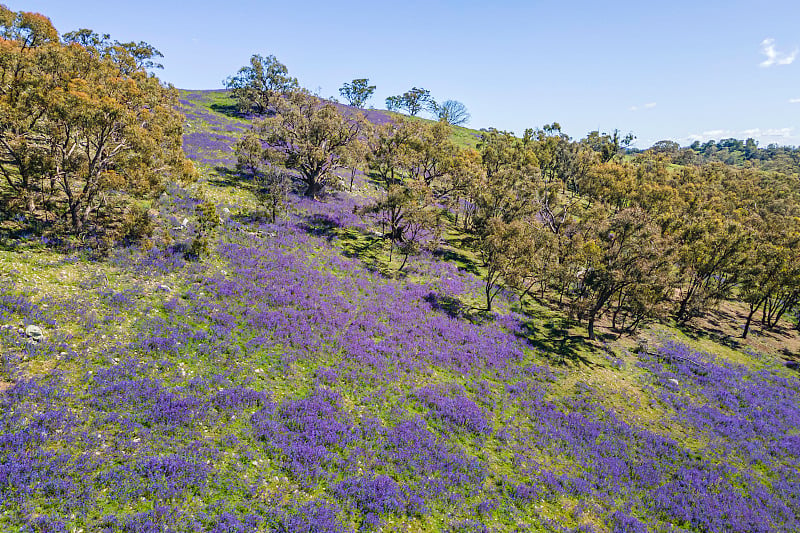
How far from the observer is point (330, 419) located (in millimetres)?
16844

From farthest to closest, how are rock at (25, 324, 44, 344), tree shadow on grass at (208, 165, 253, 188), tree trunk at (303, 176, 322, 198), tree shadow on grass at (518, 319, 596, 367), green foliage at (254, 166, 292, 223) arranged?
tree trunk at (303, 176, 322, 198) < tree shadow on grass at (208, 165, 253, 188) < green foliage at (254, 166, 292, 223) < tree shadow on grass at (518, 319, 596, 367) < rock at (25, 324, 44, 344)

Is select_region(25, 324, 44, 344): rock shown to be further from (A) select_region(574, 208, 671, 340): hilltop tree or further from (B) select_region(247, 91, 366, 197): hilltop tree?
(A) select_region(574, 208, 671, 340): hilltop tree

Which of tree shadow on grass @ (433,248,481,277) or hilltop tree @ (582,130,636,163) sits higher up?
hilltop tree @ (582,130,636,163)

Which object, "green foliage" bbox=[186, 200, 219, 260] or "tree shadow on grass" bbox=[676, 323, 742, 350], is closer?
"green foliage" bbox=[186, 200, 219, 260]

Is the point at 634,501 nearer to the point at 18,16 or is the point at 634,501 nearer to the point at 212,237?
the point at 212,237

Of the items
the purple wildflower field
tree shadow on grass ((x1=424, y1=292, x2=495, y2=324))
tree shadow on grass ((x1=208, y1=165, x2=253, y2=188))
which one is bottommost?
the purple wildflower field

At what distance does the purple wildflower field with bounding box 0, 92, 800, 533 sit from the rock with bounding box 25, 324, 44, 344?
23 centimetres

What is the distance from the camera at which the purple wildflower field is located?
12133mm

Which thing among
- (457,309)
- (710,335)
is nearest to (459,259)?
(457,309)

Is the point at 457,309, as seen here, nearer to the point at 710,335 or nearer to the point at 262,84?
the point at 710,335

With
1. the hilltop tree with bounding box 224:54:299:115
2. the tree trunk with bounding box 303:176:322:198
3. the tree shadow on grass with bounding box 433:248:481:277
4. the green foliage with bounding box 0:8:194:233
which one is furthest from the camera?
the hilltop tree with bounding box 224:54:299:115

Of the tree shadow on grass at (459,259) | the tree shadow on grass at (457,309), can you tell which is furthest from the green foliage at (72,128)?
the tree shadow on grass at (459,259)

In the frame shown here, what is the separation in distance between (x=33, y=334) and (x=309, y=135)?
36372 mm

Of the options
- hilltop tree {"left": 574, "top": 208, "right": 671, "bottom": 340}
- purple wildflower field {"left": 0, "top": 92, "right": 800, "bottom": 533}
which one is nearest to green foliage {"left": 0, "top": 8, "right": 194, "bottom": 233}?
purple wildflower field {"left": 0, "top": 92, "right": 800, "bottom": 533}
